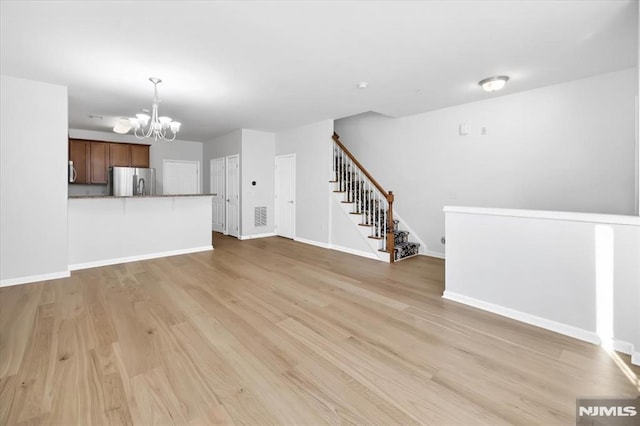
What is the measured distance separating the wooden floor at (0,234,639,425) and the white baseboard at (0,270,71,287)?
0.30 m

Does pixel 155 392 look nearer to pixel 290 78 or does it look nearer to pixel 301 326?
pixel 301 326

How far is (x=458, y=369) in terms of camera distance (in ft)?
6.48

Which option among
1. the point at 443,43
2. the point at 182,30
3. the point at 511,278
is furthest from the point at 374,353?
the point at 182,30

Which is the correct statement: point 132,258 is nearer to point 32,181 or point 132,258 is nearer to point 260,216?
point 32,181

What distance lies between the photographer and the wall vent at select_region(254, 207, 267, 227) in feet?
23.4

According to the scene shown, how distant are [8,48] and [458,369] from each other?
510cm

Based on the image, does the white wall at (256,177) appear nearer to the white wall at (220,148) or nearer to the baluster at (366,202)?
the white wall at (220,148)

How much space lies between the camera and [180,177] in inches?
328

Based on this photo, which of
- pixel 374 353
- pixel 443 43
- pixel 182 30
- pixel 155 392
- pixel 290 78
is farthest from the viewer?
pixel 290 78

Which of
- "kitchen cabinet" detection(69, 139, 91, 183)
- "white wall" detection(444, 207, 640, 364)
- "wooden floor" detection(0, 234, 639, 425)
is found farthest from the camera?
"kitchen cabinet" detection(69, 139, 91, 183)

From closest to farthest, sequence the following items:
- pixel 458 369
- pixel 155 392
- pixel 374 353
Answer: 1. pixel 155 392
2. pixel 458 369
3. pixel 374 353

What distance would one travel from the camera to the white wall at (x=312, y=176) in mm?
5988

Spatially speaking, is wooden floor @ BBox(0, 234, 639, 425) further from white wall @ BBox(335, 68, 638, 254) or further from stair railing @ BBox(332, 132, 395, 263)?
white wall @ BBox(335, 68, 638, 254)

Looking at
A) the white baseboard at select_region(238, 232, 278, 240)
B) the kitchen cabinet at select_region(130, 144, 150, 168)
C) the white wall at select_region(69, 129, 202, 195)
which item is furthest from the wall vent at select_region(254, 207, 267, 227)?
the kitchen cabinet at select_region(130, 144, 150, 168)
